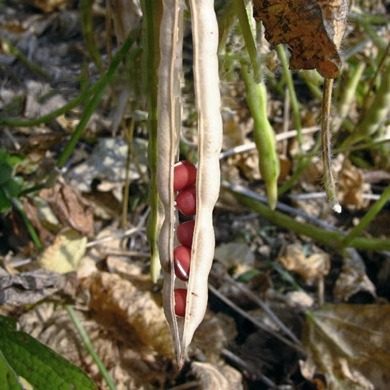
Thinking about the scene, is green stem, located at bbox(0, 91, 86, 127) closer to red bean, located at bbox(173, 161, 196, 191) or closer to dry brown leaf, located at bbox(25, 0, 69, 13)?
red bean, located at bbox(173, 161, 196, 191)

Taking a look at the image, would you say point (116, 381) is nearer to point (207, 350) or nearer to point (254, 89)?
point (207, 350)

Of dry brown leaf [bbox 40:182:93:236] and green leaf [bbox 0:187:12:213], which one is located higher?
green leaf [bbox 0:187:12:213]

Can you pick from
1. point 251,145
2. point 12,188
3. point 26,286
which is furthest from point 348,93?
point 26,286

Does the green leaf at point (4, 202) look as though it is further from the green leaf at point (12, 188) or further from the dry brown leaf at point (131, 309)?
the dry brown leaf at point (131, 309)

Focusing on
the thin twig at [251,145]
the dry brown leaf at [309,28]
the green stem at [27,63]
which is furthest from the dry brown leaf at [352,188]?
the dry brown leaf at [309,28]

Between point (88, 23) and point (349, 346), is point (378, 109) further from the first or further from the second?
point (88, 23)

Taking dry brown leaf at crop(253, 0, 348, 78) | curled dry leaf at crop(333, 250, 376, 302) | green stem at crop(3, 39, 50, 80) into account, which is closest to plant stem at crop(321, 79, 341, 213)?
dry brown leaf at crop(253, 0, 348, 78)
